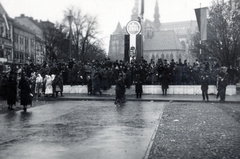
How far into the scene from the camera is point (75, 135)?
29.9ft

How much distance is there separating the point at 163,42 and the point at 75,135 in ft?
342

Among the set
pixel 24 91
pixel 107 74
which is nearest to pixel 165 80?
pixel 107 74

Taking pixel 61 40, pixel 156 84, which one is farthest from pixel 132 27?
pixel 61 40

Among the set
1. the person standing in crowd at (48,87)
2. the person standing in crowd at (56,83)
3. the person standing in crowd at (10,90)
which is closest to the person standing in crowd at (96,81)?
the person standing in crowd at (56,83)

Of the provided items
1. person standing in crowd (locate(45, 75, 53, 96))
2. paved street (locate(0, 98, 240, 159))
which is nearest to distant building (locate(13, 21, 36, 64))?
person standing in crowd (locate(45, 75, 53, 96))

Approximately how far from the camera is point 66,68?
2548 cm

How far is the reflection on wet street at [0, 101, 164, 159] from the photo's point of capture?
6996 mm

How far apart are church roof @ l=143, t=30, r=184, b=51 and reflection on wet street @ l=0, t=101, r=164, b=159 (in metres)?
97.5

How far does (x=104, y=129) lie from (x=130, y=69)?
582 inches

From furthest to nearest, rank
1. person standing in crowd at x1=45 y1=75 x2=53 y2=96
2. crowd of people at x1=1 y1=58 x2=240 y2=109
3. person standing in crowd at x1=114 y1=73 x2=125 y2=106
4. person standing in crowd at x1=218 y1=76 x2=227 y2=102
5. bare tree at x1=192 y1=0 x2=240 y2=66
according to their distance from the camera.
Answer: bare tree at x1=192 y1=0 x2=240 y2=66 < crowd of people at x1=1 y1=58 x2=240 y2=109 < person standing in crowd at x1=45 y1=75 x2=53 y2=96 < person standing in crowd at x1=218 y1=76 x2=227 y2=102 < person standing in crowd at x1=114 y1=73 x2=125 y2=106

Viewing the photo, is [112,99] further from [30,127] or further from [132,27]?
[30,127]

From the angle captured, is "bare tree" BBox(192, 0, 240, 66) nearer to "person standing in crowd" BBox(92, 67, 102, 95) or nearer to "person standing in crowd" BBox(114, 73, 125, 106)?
"person standing in crowd" BBox(92, 67, 102, 95)

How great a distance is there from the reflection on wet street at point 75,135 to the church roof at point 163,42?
9754cm

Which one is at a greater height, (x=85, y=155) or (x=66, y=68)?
(x=66, y=68)
